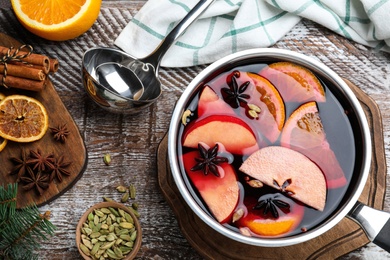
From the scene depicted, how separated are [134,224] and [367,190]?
0.59m

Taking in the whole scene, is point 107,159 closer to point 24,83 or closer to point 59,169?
point 59,169

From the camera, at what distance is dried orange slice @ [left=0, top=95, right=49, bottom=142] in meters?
1.45

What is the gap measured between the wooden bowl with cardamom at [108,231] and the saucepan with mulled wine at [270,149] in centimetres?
24

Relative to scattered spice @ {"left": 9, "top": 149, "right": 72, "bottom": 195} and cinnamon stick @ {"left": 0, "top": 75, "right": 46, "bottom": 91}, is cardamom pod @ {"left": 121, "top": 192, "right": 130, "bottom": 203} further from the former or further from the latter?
cinnamon stick @ {"left": 0, "top": 75, "right": 46, "bottom": 91}

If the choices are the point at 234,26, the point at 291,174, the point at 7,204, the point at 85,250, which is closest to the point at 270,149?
the point at 291,174

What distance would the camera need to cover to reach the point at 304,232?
4.13 ft

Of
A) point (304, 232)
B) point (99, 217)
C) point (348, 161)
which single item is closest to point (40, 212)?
point (99, 217)

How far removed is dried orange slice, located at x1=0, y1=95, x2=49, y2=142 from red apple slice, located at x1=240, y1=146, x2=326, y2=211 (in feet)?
1.83

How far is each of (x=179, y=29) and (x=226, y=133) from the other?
342mm

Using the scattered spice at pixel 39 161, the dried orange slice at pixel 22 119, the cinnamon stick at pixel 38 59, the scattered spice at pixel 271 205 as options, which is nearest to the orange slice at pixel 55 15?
the cinnamon stick at pixel 38 59

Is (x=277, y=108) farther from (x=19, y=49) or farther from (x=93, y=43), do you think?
(x=19, y=49)

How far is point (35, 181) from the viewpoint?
1.44 metres

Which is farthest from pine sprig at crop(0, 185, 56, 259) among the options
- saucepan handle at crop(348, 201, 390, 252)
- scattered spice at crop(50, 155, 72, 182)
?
saucepan handle at crop(348, 201, 390, 252)

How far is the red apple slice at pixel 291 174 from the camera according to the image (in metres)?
1.26
